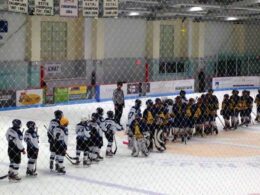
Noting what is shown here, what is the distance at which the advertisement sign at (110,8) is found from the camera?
11148mm

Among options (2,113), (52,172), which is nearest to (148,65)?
(2,113)

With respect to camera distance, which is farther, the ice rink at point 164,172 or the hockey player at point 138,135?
the hockey player at point 138,135

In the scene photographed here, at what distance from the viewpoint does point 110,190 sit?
820cm

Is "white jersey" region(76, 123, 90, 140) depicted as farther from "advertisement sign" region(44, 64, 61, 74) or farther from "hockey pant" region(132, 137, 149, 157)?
"advertisement sign" region(44, 64, 61, 74)

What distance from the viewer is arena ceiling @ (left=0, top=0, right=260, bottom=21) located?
20391mm

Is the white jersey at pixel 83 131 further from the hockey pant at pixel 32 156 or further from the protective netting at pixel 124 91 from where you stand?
the hockey pant at pixel 32 156

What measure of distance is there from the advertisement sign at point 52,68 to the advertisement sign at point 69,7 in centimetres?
1018

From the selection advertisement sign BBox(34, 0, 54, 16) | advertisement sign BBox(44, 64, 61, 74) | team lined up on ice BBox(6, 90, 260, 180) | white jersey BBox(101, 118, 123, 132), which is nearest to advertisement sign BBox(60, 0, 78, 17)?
advertisement sign BBox(34, 0, 54, 16)

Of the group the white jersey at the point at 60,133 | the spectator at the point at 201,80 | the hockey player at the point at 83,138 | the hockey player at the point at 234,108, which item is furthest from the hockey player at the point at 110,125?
the spectator at the point at 201,80

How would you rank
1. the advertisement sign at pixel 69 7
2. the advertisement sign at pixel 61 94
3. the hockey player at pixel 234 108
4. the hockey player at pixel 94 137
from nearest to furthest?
the hockey player at pixel 94 137, the advertisement sign at pixel 69 7, the hockey player at pixel 234 108, the advertisement sign at pixel 61 94

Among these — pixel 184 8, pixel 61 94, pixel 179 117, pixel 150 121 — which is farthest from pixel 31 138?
pixel 184 8

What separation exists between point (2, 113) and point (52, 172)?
8044 millimetres

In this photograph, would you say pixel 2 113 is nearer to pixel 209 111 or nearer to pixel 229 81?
pixel 209 111

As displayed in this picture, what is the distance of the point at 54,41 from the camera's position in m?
22.2
